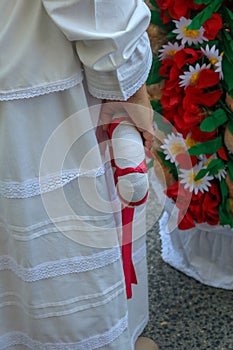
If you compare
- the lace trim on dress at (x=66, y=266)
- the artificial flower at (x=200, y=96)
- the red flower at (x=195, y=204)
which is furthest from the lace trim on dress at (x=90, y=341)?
the artificial flower at (x=200, y=96)

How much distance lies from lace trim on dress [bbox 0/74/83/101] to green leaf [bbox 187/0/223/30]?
44cm

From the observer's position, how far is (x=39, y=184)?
987mm

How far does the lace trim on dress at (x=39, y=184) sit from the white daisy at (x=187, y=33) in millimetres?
472

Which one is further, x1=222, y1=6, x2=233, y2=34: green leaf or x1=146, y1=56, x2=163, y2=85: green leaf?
x1=146, y1=56, x2=163, y2=85: green leaf

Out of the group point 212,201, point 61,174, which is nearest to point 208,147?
point 212,201

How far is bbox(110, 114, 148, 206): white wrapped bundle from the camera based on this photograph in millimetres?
945

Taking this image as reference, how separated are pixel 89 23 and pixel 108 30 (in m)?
0.03

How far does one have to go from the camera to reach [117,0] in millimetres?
850

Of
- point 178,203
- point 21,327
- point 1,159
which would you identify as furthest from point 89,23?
point 178,203

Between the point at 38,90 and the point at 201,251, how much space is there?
0.89 meters

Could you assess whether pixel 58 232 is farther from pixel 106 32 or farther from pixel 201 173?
pixel 201 173

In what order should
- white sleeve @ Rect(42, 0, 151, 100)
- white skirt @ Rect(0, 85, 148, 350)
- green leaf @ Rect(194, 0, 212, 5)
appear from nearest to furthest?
white sleeve @ Rect(42, 0, 151, 100) < white skirt @ Rect(0, 85, 148, 350) < green leaf @ Rect(194, 0, 212, 5)

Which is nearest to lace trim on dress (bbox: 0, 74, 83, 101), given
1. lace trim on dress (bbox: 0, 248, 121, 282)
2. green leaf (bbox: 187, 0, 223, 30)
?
lace trim on dress (bbox: 0, 248, 121, 282)

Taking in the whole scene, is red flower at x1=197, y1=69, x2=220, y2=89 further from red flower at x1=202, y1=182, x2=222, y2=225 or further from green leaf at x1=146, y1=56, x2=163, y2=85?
red flower at x1=202, y1=182, x2=222, y2=225
